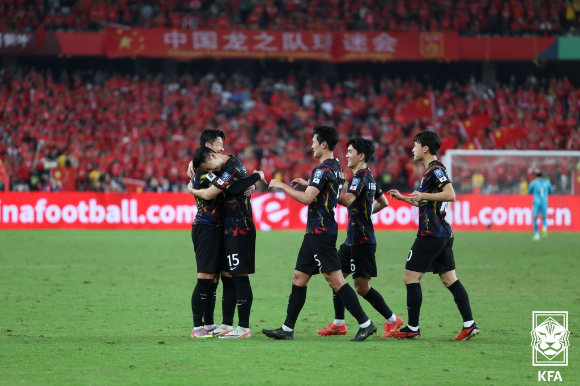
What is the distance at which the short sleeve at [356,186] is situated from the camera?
792 centimetres

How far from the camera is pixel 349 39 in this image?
37.7 metres

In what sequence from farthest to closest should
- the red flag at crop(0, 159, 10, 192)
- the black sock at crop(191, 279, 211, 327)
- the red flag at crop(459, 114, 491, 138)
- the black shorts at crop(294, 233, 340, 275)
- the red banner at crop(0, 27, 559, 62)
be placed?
the red banner at crop(0, 27, 559, 62), the red flag at crop(459, 114, 491, 138), the red flag at crop(0, 159, 10, 192), the black sock at crop(191, 279, 211, 327), the black shorts at crop(294, 233, 340, 275)

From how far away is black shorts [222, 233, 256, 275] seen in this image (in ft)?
26.0

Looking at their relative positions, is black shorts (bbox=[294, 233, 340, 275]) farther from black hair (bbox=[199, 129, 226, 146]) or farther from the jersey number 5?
black hair (bbox=[199, 129, 226, 146])

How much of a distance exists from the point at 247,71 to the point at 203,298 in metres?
32.4

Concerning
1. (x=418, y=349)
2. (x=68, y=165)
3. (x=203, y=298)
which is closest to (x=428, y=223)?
(x=418, y=349)

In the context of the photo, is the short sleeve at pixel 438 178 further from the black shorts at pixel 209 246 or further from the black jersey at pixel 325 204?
the black shorts at pixel 209 246

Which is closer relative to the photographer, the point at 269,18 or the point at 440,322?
the point at 440,322

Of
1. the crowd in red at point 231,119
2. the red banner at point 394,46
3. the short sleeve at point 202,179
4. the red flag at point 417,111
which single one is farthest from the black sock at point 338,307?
the red banner at point 394,46

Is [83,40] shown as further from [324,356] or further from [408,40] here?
[324,356]

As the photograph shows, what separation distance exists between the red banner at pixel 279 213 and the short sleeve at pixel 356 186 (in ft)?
59.5

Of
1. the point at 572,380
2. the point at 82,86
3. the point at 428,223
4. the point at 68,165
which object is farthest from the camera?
the point at 82,86

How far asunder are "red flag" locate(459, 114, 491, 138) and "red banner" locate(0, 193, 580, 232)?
8.04 metres

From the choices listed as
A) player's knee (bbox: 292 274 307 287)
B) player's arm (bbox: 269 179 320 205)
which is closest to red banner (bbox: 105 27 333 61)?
player's knee (bbox: 292 274 307 287)
